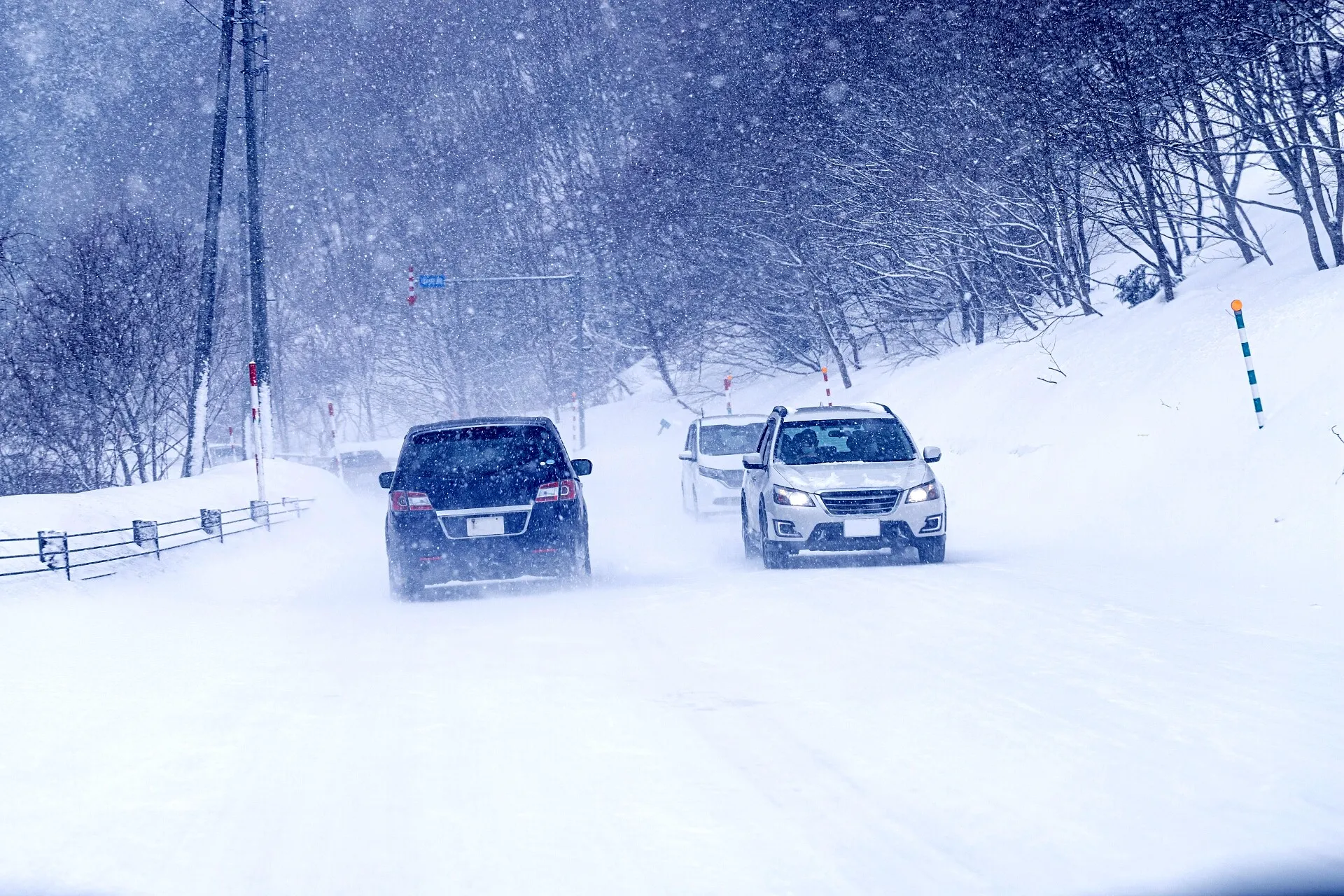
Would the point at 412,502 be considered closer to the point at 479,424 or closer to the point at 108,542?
the point at 479,424

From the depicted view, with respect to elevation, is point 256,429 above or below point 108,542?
above

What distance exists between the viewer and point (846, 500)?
13.9 meters

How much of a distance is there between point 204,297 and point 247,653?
19.0m

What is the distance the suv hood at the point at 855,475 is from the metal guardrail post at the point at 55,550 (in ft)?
27.4

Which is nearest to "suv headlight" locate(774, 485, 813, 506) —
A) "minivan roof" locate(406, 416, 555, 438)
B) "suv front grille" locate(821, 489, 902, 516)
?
"suv front grille" locate(821, 489, 902, 516)

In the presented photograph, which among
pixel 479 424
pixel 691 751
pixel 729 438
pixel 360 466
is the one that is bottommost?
pixel 691 751

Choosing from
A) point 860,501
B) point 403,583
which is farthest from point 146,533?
point 860,501

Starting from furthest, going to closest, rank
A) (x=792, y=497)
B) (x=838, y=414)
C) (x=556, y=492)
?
(x=838, y=414) < (x=792, y=497) < (x=556, y=492)

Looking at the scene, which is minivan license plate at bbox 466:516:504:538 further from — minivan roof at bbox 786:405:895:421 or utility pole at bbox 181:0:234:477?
utility pole at bbox 181:0:234:477

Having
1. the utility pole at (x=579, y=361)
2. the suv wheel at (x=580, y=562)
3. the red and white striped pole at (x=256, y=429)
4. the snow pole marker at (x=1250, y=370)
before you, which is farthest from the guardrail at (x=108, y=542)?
the utility pole at (x=579, y=361)

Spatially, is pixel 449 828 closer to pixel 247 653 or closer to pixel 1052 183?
pixel 247 653

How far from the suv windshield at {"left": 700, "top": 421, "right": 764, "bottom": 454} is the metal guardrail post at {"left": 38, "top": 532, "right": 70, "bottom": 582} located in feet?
33.7

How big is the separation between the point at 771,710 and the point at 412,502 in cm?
695

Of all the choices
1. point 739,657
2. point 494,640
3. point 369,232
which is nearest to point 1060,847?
point 739,657
